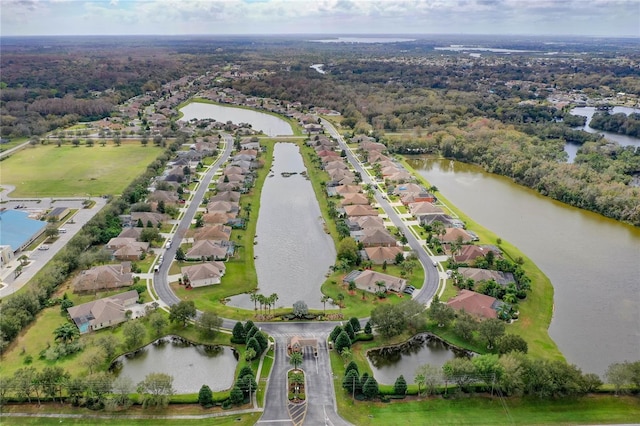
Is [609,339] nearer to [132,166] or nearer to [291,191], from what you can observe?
[291,191]

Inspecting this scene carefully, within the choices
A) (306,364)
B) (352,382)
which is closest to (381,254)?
(306,364)

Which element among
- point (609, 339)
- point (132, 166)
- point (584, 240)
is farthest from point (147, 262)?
point (584, 240)

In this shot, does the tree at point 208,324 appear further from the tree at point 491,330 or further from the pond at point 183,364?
the tree at point 491,330

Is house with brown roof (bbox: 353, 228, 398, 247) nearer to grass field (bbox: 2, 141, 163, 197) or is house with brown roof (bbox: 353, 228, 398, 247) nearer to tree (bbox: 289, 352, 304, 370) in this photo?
tree (bbox: 289, 352, 304, 370)

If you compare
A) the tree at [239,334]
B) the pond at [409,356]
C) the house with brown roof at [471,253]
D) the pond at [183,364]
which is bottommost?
the pond at [183,364]

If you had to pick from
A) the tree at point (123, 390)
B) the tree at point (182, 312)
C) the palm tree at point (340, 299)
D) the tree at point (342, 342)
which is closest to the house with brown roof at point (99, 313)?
the tree at point (182, 312)

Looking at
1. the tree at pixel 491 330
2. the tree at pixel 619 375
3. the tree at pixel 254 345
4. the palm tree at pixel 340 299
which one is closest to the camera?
the tree at pixel 619 375

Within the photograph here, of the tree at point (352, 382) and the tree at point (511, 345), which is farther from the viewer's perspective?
the tree at point (511, 345)

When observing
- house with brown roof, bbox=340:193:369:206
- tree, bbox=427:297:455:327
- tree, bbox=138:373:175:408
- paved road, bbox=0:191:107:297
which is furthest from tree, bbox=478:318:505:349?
paved road, bbox=0:191:107:297
